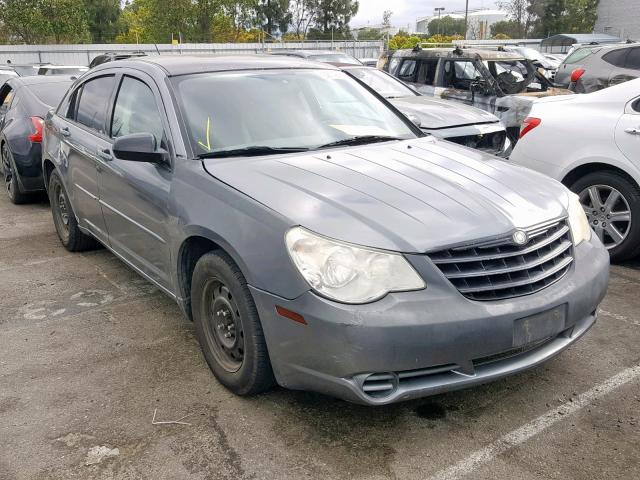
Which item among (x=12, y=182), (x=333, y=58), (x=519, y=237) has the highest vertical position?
(x=333, y=58)

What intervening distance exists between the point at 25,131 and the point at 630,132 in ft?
20.6

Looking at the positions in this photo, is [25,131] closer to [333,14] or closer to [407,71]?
[407,71]

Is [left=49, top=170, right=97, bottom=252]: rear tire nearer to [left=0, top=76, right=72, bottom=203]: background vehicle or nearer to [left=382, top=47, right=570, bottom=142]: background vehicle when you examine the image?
[left=0, top=76, right=72, bottom=203]: background vehicle

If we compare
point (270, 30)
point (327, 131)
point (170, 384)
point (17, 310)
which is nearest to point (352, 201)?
point (327, 131)

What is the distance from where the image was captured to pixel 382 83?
349 inches

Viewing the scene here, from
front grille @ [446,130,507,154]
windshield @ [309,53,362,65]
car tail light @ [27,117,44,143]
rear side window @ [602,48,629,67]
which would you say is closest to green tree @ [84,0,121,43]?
windshield @ [309,53,362,65]

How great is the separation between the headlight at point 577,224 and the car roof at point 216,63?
201 centimetres

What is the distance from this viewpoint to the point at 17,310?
174 inches

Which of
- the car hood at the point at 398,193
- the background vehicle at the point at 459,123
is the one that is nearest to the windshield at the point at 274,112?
the car hood at the point at 398,193

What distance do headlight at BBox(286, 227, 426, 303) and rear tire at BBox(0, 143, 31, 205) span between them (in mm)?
5890

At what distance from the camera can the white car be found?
5.00 metres

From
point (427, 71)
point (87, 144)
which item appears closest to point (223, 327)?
point (87, 144)

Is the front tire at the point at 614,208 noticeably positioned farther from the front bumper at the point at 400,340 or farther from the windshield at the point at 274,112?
the front bumper at the point at 400,340

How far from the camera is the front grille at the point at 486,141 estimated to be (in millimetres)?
7080
